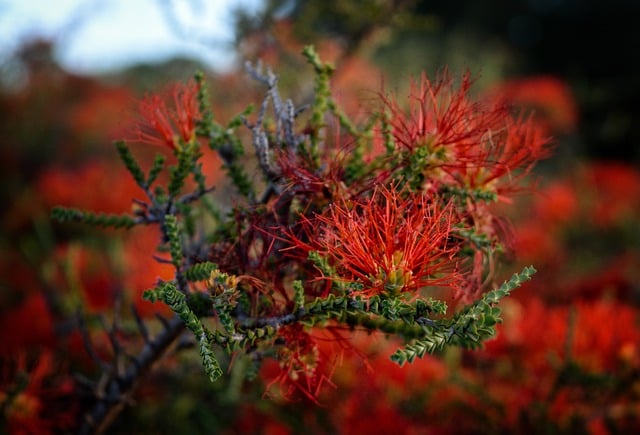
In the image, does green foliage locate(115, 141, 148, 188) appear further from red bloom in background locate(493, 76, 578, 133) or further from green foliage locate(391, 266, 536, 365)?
red bloom in background locate(493, 76, 578, 133)

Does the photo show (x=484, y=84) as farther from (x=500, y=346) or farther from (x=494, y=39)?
(x=500, y=346)

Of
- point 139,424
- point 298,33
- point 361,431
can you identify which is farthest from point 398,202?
point 298,33

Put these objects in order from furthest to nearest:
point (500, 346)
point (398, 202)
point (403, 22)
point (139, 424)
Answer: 1. point (403, 22)
2. point (500, 346)
3. point (139, 424)
4. point (398, 202)

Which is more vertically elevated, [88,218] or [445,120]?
[445,120]

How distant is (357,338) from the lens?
2.11m

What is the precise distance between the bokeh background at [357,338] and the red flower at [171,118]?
0.07 meters

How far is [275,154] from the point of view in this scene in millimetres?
950

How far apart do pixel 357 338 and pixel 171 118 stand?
1.33m

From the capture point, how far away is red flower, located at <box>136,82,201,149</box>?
3.22 ft

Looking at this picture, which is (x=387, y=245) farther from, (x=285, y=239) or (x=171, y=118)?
(x=171, y=118)

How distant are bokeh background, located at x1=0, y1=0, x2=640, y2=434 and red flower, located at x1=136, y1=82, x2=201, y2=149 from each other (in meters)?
0.07

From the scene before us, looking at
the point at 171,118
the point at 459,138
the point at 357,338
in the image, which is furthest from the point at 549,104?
the point at 171,118

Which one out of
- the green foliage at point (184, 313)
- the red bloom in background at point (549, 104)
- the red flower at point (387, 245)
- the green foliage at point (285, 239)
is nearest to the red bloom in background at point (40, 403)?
the green foliage at point (285, 239)

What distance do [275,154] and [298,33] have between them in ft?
6.27
